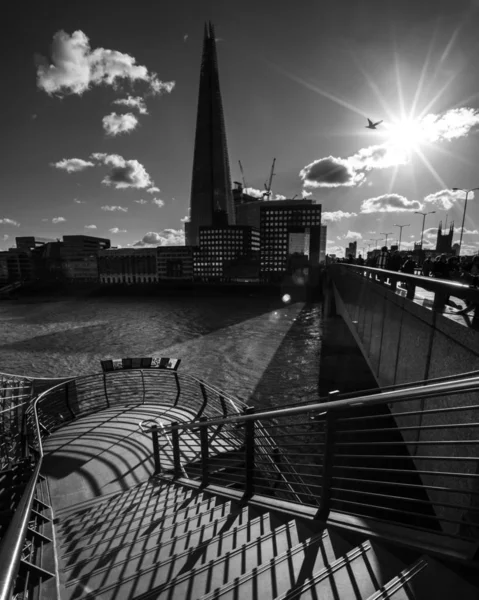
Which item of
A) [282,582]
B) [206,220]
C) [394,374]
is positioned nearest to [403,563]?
[282,582]

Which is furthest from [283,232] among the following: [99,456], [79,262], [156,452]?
[156,452]

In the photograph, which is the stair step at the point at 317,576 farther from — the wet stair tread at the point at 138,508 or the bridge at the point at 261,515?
the wet stair tread at the point at 138,508

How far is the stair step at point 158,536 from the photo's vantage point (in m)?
3.24

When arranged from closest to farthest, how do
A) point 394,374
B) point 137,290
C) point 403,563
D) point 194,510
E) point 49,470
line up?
point 403,563 < point 194,510 < point 49,470 < point 394,374 < point 137,290

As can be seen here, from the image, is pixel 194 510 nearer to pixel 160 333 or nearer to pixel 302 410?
pixel 302 410

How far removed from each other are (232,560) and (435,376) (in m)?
4.71

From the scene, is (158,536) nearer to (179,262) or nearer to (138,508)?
(138,508)

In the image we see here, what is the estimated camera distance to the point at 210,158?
16900 centimetres

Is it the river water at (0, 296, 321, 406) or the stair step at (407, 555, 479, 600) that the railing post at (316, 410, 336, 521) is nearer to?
the stair step at (407, 555, 479, 600)

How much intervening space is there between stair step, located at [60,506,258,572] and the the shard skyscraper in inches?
7002

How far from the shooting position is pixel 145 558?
300 centimetres

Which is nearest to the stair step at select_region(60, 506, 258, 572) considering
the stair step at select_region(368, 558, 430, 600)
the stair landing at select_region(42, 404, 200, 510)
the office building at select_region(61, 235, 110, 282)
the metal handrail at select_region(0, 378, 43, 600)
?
the stair landing at select_region(42, 404, 200, 510)

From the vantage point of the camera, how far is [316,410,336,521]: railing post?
2770 mm

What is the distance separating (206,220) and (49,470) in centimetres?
18229
